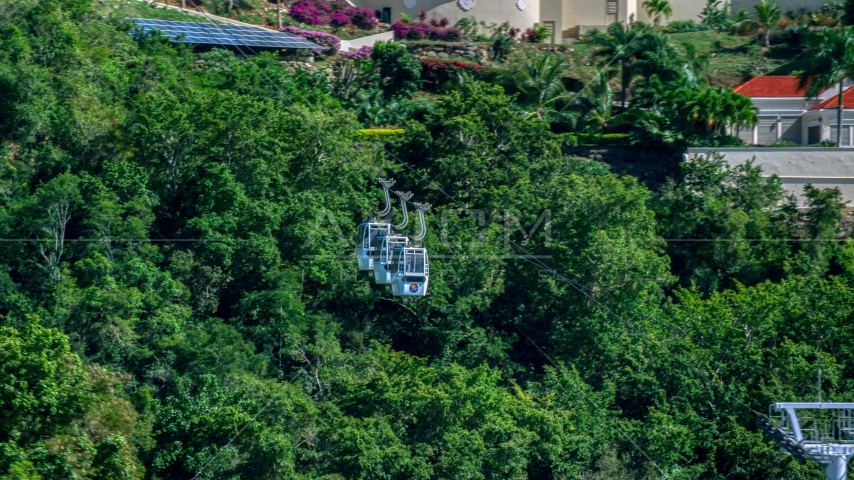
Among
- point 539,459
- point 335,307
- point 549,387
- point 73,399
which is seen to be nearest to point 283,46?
point 335,307

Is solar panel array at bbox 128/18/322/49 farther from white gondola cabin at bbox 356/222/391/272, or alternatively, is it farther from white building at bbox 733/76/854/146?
white gondola cabin at bbox 356/222/391/272

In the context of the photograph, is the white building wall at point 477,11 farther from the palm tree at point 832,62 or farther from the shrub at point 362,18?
the palm tree at point 832,62

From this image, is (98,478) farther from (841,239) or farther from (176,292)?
(841,239)

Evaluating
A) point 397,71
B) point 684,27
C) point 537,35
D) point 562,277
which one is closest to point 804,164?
point 562,277

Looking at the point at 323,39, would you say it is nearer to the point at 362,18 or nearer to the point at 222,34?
the point at 362,18

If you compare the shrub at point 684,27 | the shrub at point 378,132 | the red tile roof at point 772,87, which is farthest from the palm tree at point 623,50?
the shrub at point 378,132

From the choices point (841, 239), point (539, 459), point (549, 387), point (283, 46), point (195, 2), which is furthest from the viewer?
point (195, 2)
